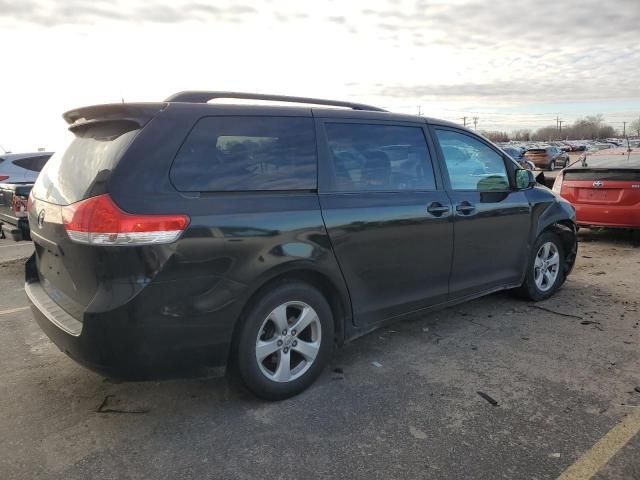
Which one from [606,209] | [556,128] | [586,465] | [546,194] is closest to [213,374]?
[586,465]

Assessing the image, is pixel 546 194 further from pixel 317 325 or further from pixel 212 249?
pixel 212 249

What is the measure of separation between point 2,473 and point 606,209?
8215mm

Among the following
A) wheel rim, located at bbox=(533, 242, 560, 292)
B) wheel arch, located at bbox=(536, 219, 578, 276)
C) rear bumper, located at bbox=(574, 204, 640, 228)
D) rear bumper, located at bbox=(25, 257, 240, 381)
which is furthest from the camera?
rear bumper, located at bbox=(574, 204, 640, 228)

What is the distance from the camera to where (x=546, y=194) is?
17.3 ft

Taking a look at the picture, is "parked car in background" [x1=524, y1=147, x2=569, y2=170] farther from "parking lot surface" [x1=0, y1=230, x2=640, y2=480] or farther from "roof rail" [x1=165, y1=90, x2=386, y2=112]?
"roof rail" [x1=165, y1=90, x2=386, y2=112]

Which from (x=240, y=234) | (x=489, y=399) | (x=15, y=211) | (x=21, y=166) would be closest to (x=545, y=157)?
(x=21, y=166)

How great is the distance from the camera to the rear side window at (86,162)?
2.79m

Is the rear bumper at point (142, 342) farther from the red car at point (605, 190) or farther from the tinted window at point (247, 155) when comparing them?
the red car at point (605, 190)

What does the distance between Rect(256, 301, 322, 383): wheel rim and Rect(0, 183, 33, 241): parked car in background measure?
397cm

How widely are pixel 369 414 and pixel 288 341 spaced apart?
649 millimetres

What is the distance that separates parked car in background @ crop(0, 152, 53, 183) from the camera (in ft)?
32.5

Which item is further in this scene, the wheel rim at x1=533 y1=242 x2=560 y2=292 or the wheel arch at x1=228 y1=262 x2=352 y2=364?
the wheel rim at x1=533 y1=242 x2=560 y2=292

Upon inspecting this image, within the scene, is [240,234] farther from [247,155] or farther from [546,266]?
[546,266]

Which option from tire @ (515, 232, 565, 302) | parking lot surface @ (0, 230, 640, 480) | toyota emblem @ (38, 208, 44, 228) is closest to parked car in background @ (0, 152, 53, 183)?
parking lot surface @ (0, 230, 640, 480)
